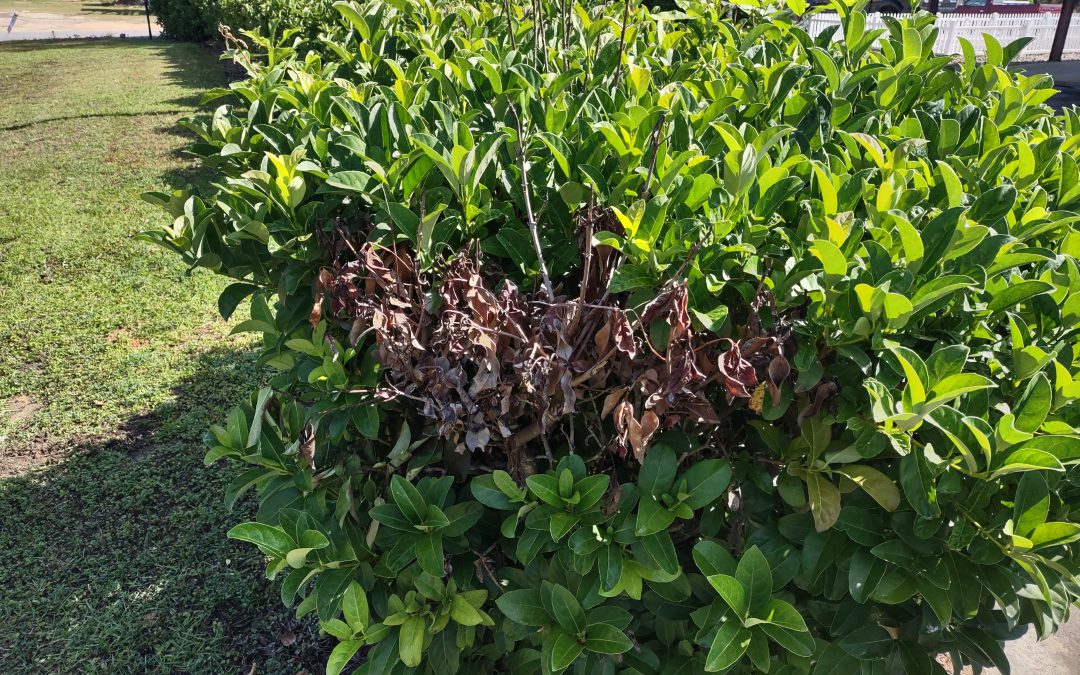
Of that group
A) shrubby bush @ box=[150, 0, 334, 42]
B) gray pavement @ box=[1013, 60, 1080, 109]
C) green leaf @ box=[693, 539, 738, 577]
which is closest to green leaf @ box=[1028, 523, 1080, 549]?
green leaf @ box=[693, 539, 738, 577]

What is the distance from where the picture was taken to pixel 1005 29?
73.6 ft

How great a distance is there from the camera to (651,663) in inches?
78.2

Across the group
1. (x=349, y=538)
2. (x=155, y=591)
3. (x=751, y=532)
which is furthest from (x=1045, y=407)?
(x=155, y=591)

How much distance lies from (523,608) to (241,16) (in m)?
12.4

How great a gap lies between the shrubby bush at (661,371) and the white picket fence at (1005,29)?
64.8 feet

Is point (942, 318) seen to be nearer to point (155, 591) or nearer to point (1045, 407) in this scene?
point (1045, 407)

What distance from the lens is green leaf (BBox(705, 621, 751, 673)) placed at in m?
1.59

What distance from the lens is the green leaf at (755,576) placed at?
163 cm

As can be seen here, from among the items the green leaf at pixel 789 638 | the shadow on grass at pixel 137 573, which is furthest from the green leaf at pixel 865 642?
the shadow on grass at pixel 137 573

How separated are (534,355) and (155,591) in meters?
2.55

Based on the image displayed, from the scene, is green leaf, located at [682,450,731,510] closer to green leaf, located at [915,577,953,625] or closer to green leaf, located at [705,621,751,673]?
green leaf, located at [705,621,751,673]

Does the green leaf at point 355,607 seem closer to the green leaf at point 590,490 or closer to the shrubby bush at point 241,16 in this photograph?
the green leaf at point 590,490

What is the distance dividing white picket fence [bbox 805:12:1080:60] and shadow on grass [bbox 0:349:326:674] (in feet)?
64.3

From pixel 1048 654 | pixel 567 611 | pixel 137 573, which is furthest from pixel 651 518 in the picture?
pixel 137 573
